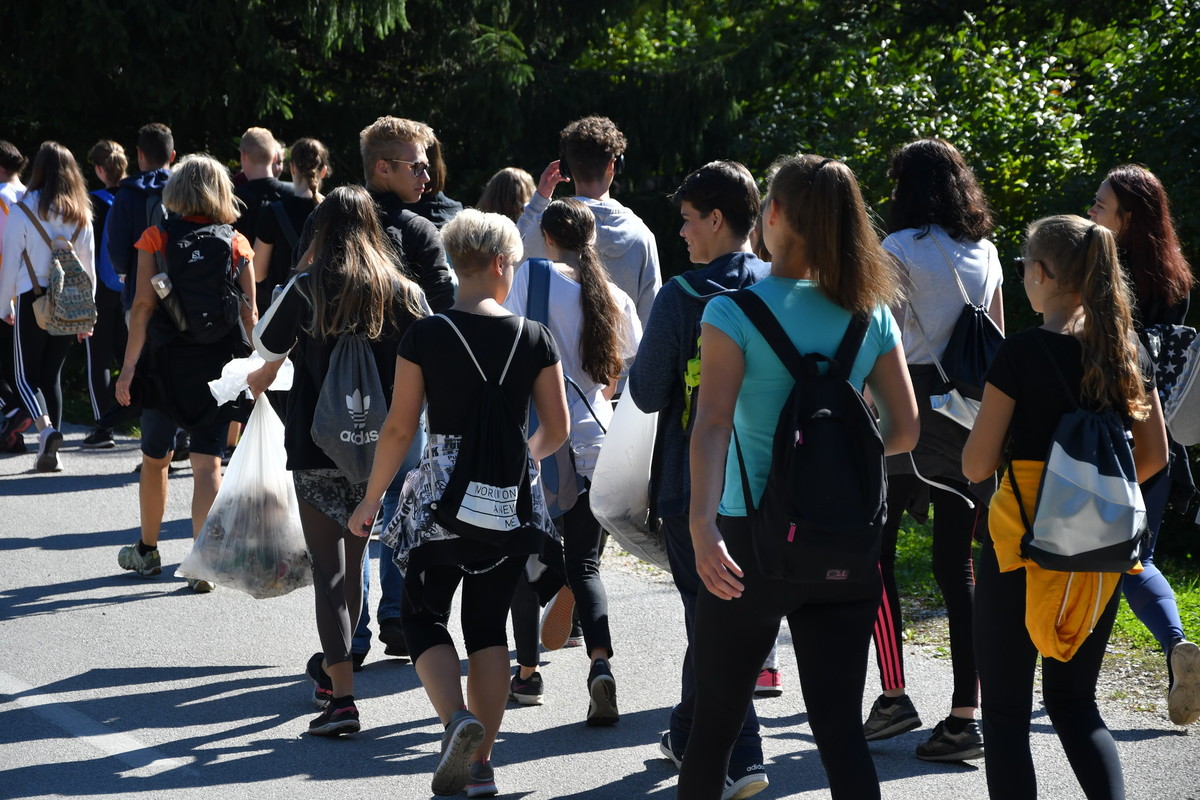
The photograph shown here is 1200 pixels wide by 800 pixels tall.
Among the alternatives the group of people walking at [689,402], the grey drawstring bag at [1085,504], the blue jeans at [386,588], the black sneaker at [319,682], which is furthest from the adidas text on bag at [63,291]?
the grey drawstring bag at [1085,504]

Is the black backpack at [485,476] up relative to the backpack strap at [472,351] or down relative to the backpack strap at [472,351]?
down

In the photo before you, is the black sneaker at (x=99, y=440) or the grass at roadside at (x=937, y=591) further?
the black sneaker at (x=99, y=440)

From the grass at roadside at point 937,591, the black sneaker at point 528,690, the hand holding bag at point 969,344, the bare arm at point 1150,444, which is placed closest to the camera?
the bare arm at point 1150,444

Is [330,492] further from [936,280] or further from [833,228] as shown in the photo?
[833,228]

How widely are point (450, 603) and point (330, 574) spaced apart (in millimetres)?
836

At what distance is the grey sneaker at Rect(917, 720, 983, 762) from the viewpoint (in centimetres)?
438

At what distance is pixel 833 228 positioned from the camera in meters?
3.06

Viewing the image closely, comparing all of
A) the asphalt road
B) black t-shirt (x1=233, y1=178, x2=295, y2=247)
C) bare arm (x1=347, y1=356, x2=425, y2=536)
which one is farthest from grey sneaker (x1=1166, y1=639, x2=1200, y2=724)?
black t-shirt (x1=233, y1=178, x2=295, y2=247)

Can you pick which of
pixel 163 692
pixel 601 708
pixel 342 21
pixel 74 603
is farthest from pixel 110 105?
pixel 601 708

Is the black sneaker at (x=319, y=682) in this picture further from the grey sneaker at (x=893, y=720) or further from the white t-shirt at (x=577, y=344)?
the grey sneaker at (x=893, y=720)

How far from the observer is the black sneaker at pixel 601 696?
4645 millimetres

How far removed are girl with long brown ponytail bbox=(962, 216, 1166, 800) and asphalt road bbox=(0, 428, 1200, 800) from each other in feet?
2.07

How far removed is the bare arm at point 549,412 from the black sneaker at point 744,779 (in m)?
1.12

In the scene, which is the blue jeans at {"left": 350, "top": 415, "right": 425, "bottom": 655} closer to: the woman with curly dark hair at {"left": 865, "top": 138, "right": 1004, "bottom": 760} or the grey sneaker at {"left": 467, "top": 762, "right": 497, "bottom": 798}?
the grey sneaker at {"left": 467, "top": 762, "right": 497, "bottom": 798}
